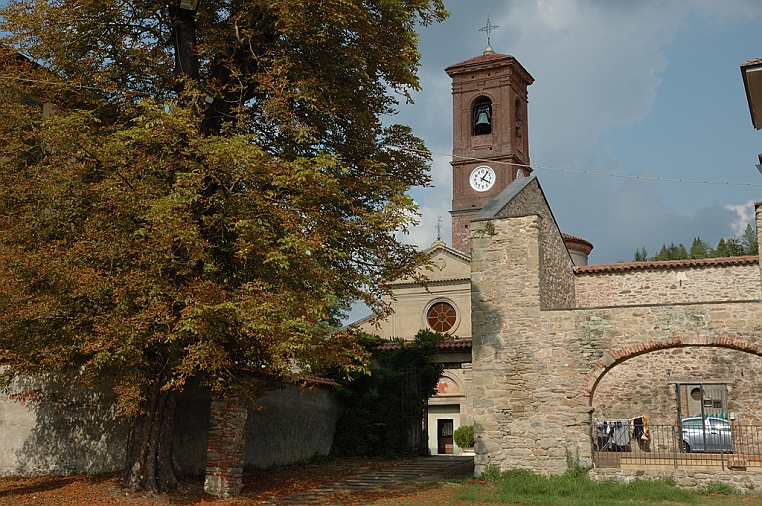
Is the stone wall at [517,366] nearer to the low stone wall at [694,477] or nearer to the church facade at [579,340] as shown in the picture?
the church facade at [579,340]

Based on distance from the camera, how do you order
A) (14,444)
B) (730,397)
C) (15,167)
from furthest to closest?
1. (730,397)
2. (14,444)
3. (15,167)

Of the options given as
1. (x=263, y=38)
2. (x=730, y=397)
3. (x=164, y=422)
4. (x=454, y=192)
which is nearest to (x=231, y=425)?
(x=164, y=422)

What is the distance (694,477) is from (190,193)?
9.83 meters

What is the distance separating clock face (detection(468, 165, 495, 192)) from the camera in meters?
35.2

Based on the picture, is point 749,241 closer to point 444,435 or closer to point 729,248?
point 729,248

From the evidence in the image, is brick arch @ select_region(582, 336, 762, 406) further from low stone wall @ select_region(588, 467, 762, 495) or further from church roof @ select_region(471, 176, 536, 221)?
church roof @ select_region(471, 176, 536, 221)

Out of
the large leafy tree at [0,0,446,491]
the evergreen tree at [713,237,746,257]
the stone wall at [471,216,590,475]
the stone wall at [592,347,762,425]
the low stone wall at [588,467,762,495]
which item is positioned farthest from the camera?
the evergreen tree at [713,237,746,257]

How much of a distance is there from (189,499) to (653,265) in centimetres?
1364

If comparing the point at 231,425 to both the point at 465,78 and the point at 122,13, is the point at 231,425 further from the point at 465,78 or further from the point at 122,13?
the point at 465,78

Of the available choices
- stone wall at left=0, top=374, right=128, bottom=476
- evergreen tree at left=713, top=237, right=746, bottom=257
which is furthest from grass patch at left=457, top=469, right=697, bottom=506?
evergreen tree at left=713, top=237, right=746, bottom=257

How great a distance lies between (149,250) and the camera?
10.1 meters

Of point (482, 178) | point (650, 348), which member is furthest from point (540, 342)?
point (482, 178)

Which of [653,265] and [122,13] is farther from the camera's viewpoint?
[653,265]

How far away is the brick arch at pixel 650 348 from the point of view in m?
12.8
